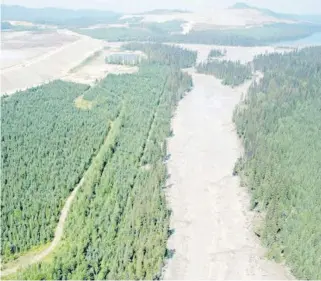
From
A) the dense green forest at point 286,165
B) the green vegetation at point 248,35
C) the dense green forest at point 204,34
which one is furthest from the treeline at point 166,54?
the dense green forest at point 286,165

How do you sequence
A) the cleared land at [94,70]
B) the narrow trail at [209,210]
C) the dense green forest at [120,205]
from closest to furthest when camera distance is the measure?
1. the dense green forest at [120,205]
2. the narrow trail at [209,210]
3. the cleared land at [94,70]

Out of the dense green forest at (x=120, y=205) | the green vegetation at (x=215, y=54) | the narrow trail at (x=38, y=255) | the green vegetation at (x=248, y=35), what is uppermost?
the green vegetation at (x=248, y=35)

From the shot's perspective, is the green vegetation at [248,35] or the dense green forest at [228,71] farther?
the green vegetation at [248,35]

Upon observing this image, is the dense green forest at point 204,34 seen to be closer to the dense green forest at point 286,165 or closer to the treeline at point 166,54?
the treeline at point 166,54

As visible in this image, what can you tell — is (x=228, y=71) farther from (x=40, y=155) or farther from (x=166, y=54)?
(x=40, y=155)

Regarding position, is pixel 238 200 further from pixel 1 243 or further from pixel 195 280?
pixel 1 243

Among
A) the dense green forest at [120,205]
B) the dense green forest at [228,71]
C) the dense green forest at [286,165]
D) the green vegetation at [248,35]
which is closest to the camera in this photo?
the dense green forest at [120,205]

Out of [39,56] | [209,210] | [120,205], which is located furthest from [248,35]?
[120,205]
